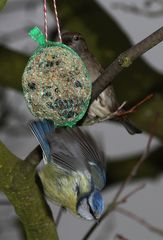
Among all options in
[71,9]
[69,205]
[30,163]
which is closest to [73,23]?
[71,9]

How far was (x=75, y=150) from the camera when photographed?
2410mm

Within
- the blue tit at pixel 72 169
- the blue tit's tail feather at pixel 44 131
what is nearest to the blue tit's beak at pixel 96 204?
the blue tit at pixel 72 169

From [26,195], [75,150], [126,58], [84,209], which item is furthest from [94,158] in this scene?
[126,58]

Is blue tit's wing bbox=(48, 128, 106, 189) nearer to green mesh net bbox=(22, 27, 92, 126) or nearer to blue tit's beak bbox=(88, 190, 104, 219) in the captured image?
blue tit's beak bbox=(88, 190, 104, 219)

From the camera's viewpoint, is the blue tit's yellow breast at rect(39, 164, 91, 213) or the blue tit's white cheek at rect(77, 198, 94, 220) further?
the blue tit's yellow breast at rect(39, 164, 91, 213)

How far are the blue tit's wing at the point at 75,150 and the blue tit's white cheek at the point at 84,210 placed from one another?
0.13 meters

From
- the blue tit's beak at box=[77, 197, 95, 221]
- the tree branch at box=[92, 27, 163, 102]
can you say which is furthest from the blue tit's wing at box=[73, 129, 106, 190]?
the tree branch at box=[92, 27, 163, 102]

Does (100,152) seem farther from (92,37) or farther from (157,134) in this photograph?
(92,37)

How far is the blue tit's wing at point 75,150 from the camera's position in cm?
238

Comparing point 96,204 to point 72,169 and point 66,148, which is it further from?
point 66,148

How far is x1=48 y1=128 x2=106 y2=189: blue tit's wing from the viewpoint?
238 cm

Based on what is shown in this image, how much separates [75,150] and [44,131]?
153mm

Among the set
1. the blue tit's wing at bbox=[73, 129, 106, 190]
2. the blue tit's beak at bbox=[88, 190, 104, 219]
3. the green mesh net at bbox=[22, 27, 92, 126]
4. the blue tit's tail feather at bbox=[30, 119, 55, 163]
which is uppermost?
the green mesh net at bbox=[22, 27, 92, 126]

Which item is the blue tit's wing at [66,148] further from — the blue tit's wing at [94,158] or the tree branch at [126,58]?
the tree branch at [126,58]
